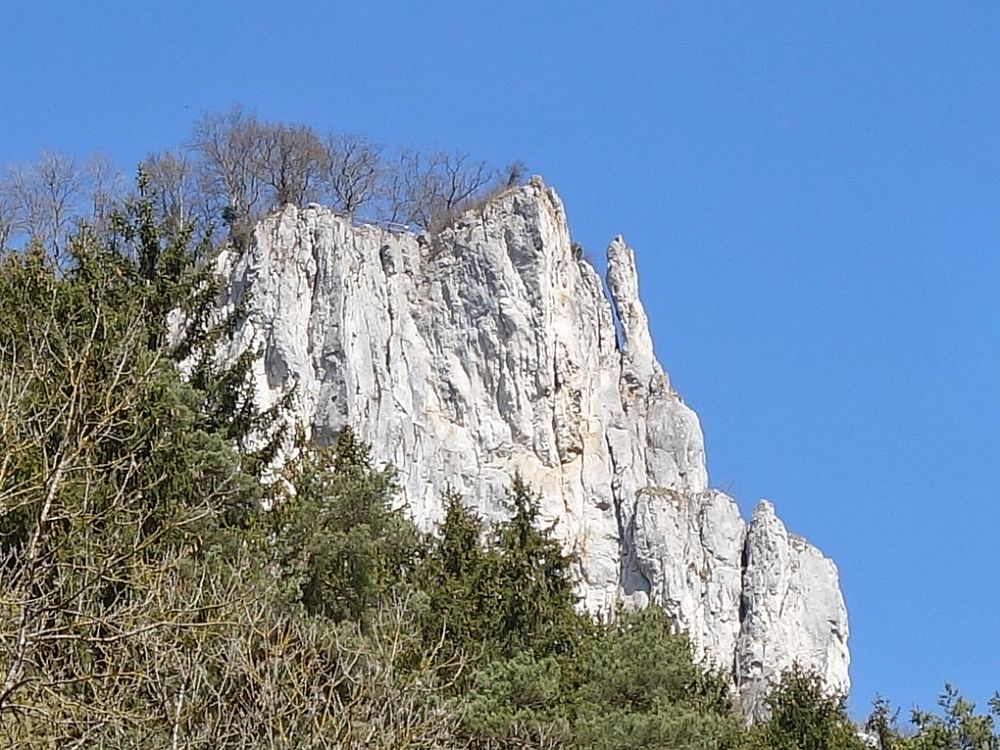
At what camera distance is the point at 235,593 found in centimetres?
1198

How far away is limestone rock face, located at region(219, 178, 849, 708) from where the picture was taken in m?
48.4

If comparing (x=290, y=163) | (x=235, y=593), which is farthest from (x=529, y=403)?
(x=235, y=593)

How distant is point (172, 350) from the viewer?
20.9 meters

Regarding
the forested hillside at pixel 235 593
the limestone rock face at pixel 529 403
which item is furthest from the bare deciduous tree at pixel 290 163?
the forested hillside at pixel 235 593

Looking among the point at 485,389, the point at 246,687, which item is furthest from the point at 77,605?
the point at 485,389

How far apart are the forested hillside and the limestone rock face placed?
24.9 metres

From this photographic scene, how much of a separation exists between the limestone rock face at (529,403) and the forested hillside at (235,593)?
2494 centimetres

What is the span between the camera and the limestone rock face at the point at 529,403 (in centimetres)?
4838

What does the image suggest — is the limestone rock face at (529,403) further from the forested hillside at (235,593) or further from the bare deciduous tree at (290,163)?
the forested hillside at (235,593)

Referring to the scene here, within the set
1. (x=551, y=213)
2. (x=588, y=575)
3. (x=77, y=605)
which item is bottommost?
Answer: (x=77, y=605)

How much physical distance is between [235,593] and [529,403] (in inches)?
1544

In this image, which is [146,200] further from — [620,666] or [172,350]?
[620,666]

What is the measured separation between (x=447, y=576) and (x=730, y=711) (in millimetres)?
4193

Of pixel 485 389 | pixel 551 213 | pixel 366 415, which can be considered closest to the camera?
pixel 366 415
